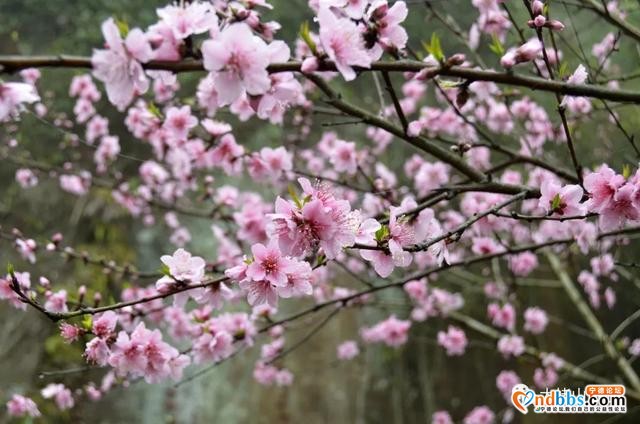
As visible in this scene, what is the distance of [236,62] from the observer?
1125mm

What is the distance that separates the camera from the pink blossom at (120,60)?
1048mm

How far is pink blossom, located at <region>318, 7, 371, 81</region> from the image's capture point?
116cm

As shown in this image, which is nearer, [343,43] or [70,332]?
[343,43]

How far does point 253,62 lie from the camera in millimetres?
1121

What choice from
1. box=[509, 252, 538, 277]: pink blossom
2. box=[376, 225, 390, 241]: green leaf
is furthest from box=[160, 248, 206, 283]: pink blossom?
box=[509, 252, 538, 277]: pink blossom

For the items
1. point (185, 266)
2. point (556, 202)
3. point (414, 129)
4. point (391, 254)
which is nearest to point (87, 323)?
point (185, 266)

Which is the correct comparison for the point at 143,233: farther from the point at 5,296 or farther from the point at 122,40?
the point at 122,40

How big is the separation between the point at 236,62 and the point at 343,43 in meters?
A: 0.25

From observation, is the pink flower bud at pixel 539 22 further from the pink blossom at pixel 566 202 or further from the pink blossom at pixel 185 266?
the pink blossom at pixel 185 266

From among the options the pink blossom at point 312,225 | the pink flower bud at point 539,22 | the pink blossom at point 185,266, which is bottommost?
the pink blossom at point 185,266

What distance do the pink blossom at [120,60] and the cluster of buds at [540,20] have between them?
3.39 feet

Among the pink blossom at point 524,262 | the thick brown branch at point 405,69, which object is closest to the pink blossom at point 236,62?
the thick brown branch at point 405,69

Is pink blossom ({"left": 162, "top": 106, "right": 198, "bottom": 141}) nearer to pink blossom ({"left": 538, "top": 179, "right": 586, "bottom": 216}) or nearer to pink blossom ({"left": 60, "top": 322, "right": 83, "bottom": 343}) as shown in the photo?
pink blossom ({"left": 60, "top": 322, "right": 83, "bottom": 343})

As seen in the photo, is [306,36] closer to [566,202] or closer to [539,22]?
[539,22]
